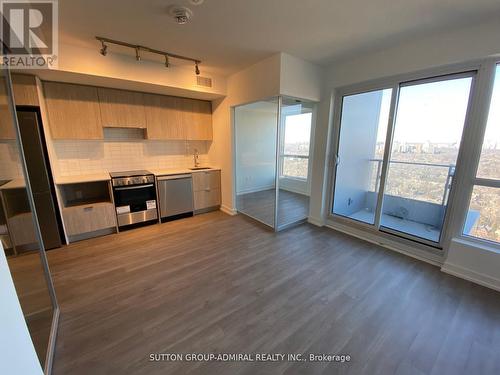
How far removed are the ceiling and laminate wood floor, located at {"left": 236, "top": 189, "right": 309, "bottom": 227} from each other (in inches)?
94.8

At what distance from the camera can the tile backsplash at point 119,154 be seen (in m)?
3.40

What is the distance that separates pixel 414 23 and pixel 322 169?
2060 mm

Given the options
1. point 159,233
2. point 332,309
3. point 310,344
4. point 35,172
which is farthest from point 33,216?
point 332,309

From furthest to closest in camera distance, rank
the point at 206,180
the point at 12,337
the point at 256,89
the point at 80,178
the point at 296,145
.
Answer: the point at 206,180 < the point at 296,145 < the point at 256,89 < the point at 80,178 < the point at 12,337

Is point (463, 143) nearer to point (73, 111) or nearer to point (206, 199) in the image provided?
point (206, 199)

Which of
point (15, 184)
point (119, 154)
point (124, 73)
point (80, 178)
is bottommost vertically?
point (80, 178)

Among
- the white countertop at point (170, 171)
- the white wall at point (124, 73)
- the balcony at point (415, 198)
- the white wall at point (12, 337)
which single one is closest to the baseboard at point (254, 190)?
the white countertop at point (170, 171)

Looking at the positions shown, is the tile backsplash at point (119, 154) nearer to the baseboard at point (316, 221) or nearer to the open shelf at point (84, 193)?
the open shelf at point (84, 193)

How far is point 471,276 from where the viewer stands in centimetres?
231

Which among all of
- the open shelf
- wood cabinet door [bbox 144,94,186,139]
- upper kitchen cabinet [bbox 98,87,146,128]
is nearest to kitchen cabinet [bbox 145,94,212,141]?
wood cabinet door [bbox 144,94,186,139]

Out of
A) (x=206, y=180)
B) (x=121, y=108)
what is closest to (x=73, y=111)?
(x=121, y=108)

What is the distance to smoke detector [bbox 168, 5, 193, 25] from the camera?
6.21ft

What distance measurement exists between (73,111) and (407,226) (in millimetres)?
5319

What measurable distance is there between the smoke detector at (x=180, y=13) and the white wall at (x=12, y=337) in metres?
2.17
